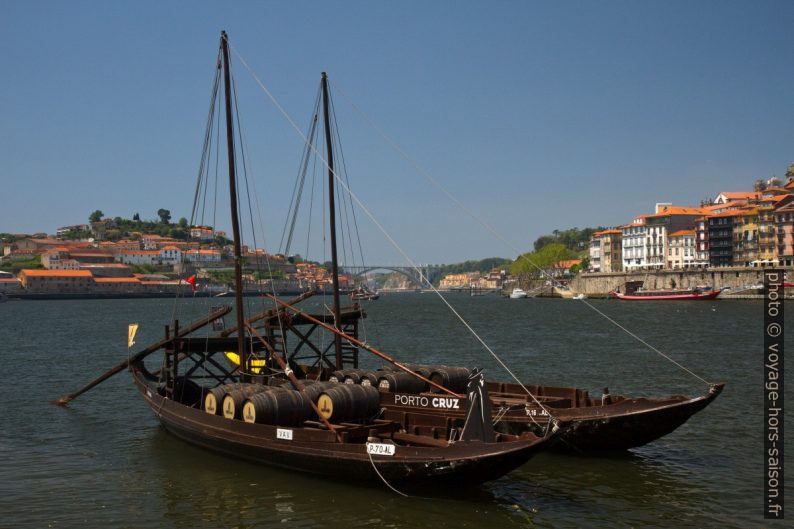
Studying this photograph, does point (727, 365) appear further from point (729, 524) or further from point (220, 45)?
point (220, 45)

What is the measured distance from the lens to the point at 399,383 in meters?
24.9

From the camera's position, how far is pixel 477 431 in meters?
17.3

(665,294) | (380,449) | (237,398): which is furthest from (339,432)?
(665,294)

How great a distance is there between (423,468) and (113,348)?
5188cm

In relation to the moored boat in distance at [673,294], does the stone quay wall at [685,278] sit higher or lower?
higher

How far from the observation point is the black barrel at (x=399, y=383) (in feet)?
81.1

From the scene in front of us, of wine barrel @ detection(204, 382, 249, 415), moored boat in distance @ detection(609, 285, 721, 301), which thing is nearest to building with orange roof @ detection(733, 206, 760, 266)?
moored boat in distance @ detection(609, 285, 721, 301)

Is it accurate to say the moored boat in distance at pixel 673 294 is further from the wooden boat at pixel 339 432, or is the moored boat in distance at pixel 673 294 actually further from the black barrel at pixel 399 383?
the wooden boat at pixel 339 432

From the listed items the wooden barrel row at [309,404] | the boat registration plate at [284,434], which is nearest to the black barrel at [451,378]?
the wooden barrel row at [309,404]

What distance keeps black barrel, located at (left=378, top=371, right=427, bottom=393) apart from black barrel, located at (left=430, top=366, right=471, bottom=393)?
0.59m

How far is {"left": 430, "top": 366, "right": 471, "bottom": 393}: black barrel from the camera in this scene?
84.3 feet

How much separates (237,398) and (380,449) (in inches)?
229

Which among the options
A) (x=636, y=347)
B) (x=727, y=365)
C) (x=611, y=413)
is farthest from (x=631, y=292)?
(x=611, y=413)

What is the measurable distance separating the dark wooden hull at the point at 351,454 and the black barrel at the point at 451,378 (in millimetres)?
7095
